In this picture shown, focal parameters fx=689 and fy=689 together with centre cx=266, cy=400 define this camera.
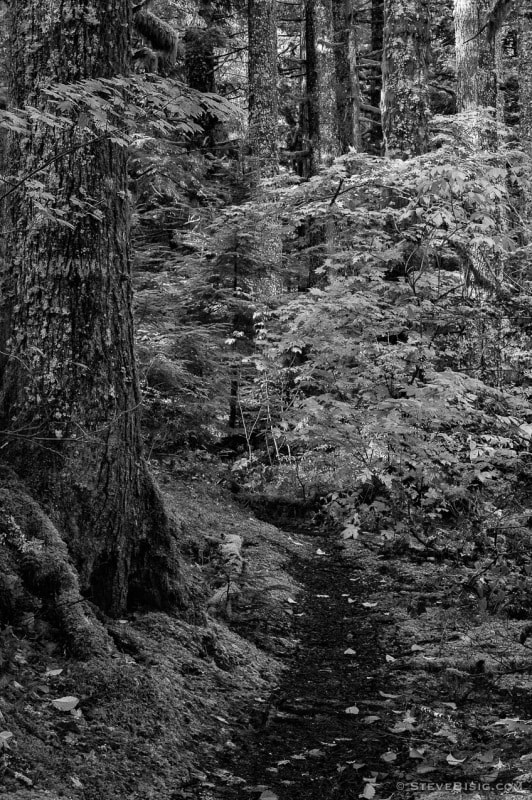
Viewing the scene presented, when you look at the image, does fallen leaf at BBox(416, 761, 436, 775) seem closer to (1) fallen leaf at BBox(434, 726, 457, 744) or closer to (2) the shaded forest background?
(1) fallen leaf at BBox(434, 726, 457, 744)

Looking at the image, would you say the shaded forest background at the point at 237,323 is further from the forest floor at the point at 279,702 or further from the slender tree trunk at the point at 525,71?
the slender tree trunk at the point at 525,71

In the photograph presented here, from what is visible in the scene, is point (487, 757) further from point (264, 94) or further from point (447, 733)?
point (264, 94)

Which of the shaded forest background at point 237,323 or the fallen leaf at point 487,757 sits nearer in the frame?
the fallen leaf at point 487,757

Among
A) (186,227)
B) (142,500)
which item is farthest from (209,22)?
(142,500)

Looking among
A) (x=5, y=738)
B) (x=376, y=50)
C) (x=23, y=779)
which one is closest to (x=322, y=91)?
(x=376, y=50)

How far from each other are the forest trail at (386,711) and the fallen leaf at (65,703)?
64cm

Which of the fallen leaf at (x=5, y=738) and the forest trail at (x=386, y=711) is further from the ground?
the fallen leaf at (x=5, y=738)

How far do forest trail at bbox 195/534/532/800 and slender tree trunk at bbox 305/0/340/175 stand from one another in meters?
12.5

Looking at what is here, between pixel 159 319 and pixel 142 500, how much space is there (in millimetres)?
4894

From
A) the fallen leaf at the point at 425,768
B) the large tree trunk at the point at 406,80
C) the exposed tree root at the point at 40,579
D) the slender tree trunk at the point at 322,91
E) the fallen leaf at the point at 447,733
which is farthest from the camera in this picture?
the slender tree trunk at the point at 322,91

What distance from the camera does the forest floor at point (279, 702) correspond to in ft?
9.75

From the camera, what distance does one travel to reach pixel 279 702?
4168 mm

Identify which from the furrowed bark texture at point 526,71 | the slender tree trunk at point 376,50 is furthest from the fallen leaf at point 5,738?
the furrowed bark texture at point 526,71

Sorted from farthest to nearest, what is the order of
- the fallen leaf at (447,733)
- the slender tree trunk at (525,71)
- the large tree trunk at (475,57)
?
1. the slender tree trunk at (525,71)
2. the large tree trunk at (475,57)
3. the fallen leaf at (447,733)
